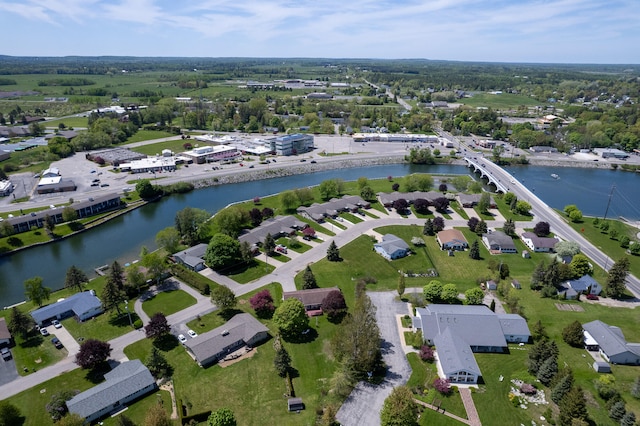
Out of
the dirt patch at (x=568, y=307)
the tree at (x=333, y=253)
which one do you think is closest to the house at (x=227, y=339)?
the tree at (x=333, y=253)

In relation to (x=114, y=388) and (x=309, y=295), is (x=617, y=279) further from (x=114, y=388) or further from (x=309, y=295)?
(x=114, y=388)

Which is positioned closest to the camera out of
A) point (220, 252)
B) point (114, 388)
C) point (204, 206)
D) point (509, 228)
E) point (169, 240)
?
point (114, 388)

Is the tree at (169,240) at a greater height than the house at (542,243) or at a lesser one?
greater

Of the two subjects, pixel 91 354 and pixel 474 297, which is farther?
pixel 474 297

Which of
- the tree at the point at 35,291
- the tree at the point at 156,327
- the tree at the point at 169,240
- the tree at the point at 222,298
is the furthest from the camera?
the tree at the point at 169,240

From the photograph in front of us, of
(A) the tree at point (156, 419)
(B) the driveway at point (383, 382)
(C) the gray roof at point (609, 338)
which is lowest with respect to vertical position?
(B) the driveway at point (383, 382)

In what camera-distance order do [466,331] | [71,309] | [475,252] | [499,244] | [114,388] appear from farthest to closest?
[499,244] < [475,252] < [71,309] < [466,331] < [114,388]

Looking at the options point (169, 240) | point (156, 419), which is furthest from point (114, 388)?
point (169, 240)

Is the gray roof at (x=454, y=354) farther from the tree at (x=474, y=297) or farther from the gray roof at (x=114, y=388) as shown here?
the gray roof at (x=114, y=388)

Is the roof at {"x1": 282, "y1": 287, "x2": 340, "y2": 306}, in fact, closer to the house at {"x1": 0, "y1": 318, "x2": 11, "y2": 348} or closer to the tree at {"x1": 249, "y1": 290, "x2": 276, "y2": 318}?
the tree at {"x1": 249, "y1": 290, "x2": 276, "y2": 318}
